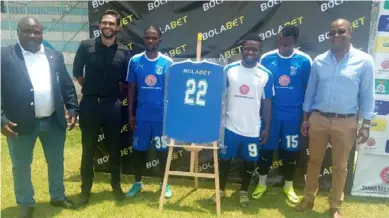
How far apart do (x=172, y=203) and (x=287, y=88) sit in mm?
1847

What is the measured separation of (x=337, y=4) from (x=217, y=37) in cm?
149

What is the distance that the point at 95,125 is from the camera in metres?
3.78

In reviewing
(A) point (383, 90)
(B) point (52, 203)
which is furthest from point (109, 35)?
(A) point (383, 90)

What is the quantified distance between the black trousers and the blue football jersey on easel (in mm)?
568

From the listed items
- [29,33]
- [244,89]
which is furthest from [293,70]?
[29,33]

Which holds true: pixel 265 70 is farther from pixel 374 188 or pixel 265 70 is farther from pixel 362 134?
pixel 374 188

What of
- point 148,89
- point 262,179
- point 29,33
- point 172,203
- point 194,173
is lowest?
point 172,203

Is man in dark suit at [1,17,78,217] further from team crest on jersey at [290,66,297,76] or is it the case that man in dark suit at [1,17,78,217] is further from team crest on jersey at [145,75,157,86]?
team crest on jersey at [290,66,297,76]

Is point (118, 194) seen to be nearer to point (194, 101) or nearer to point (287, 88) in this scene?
point (194, 101)

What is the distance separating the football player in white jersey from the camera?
3.69 meters

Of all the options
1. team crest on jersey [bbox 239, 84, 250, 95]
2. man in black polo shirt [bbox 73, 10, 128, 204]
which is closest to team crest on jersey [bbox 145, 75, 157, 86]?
man in black polo shirt [bbox 73, 10, 128, 204]

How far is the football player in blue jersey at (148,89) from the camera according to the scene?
3928 millimetres

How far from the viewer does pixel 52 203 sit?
154 inches

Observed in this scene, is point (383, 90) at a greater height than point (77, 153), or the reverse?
point (383, 90)
